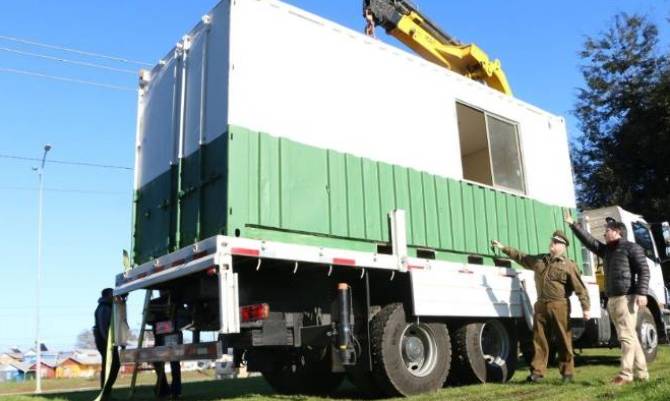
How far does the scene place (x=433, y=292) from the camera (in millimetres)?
7062

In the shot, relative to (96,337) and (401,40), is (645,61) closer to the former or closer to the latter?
(401,40)

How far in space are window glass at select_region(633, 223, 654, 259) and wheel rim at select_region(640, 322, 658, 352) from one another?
1.99 m

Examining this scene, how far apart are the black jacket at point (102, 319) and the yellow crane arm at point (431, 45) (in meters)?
6.37

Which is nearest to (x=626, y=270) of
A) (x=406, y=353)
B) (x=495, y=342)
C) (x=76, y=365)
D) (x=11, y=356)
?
(x=495, y=342)

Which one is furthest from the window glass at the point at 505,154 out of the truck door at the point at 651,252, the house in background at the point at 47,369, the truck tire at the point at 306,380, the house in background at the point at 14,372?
the house in background at the point at 14,372

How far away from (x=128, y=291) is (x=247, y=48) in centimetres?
308

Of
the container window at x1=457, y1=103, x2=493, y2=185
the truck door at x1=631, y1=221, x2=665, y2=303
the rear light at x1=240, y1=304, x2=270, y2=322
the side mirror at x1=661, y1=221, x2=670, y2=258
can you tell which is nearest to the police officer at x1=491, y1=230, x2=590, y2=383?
the container window at x1=457, y1=103, x2=493, y2=185

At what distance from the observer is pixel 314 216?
648 cm

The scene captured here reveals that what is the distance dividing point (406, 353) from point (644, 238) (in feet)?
23.6

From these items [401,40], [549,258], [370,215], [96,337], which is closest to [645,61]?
[401,40]

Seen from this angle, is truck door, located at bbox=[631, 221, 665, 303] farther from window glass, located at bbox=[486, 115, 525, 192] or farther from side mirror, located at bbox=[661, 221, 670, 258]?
window glass, located at bbox=[486, 115, 525, 192]

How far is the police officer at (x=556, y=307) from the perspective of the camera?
7.20 meters

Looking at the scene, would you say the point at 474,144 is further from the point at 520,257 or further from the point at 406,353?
the point at 406,353

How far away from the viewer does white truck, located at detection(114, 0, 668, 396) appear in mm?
6137
